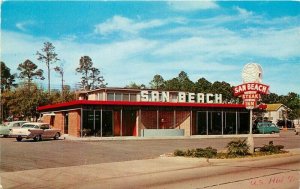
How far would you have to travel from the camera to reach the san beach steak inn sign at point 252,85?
21.0 metres

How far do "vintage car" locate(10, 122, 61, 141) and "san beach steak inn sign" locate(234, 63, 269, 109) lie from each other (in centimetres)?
1771

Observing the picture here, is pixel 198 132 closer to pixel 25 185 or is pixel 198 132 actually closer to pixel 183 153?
pixel 183 153

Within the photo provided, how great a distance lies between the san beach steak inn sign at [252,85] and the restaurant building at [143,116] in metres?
18.1

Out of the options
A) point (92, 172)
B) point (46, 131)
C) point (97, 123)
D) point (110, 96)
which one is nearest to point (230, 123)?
point (110, 96)

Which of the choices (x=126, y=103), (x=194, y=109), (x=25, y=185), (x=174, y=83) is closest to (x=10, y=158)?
(x=25, y=185)

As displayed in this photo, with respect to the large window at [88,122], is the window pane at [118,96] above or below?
above

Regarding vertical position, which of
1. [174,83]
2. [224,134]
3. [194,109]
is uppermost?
[174,83]

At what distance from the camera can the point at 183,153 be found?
1939 centimetres

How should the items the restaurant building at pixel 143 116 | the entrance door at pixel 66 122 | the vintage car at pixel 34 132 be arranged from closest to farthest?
the vintage car at pixel 34 132 → the restaurant building at pixel 143 116 → the entrance door at pixel 66 122

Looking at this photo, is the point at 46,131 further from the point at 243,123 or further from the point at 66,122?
the point at 243,123

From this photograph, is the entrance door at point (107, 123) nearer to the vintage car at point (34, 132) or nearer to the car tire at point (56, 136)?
the car tire at point (56, 136)

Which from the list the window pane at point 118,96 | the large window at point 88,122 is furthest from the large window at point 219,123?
the large window at point 88,122

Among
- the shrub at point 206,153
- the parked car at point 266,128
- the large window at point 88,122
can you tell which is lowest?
the parked car at point 266,128

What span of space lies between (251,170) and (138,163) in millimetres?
5003
